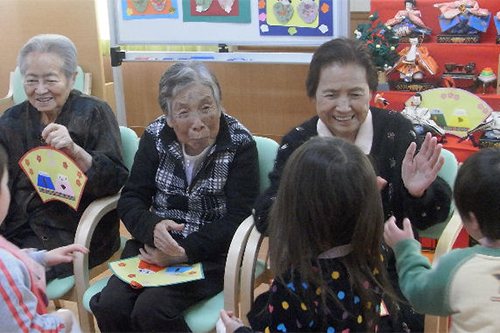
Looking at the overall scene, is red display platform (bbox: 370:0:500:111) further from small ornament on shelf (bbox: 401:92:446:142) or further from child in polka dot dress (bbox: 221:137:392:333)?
child in polka dot dress (bbox: 221:137:392:333)

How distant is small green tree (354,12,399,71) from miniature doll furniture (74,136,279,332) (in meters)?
0.89

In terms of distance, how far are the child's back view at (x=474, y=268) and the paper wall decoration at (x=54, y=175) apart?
1201 millimetres

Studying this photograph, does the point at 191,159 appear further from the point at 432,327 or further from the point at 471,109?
the point at 471,109

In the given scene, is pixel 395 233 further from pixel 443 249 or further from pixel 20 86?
pixel 20 86

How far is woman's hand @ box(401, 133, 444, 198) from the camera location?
1.55m

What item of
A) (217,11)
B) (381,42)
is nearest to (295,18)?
(217,11)

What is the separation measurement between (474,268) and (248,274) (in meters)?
0.75

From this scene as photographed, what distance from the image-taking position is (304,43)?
305 cm

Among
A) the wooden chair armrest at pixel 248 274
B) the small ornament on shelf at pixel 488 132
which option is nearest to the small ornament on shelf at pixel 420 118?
the small ornament on shelf at pixel 488 132

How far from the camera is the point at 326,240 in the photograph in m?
1.23

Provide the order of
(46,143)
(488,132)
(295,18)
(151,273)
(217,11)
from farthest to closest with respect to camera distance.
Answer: (217,11) → (295,18) → (488,132) → (46,143) → (151,273)

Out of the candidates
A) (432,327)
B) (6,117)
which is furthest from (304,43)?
(432,327)

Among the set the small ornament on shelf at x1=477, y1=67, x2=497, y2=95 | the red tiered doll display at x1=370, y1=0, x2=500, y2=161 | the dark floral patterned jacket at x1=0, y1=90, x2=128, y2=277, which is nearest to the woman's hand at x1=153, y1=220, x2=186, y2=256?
the dark floral patterned jacket at x1=0, y1=90, x2=128, y2=277

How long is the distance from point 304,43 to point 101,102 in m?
1.30
